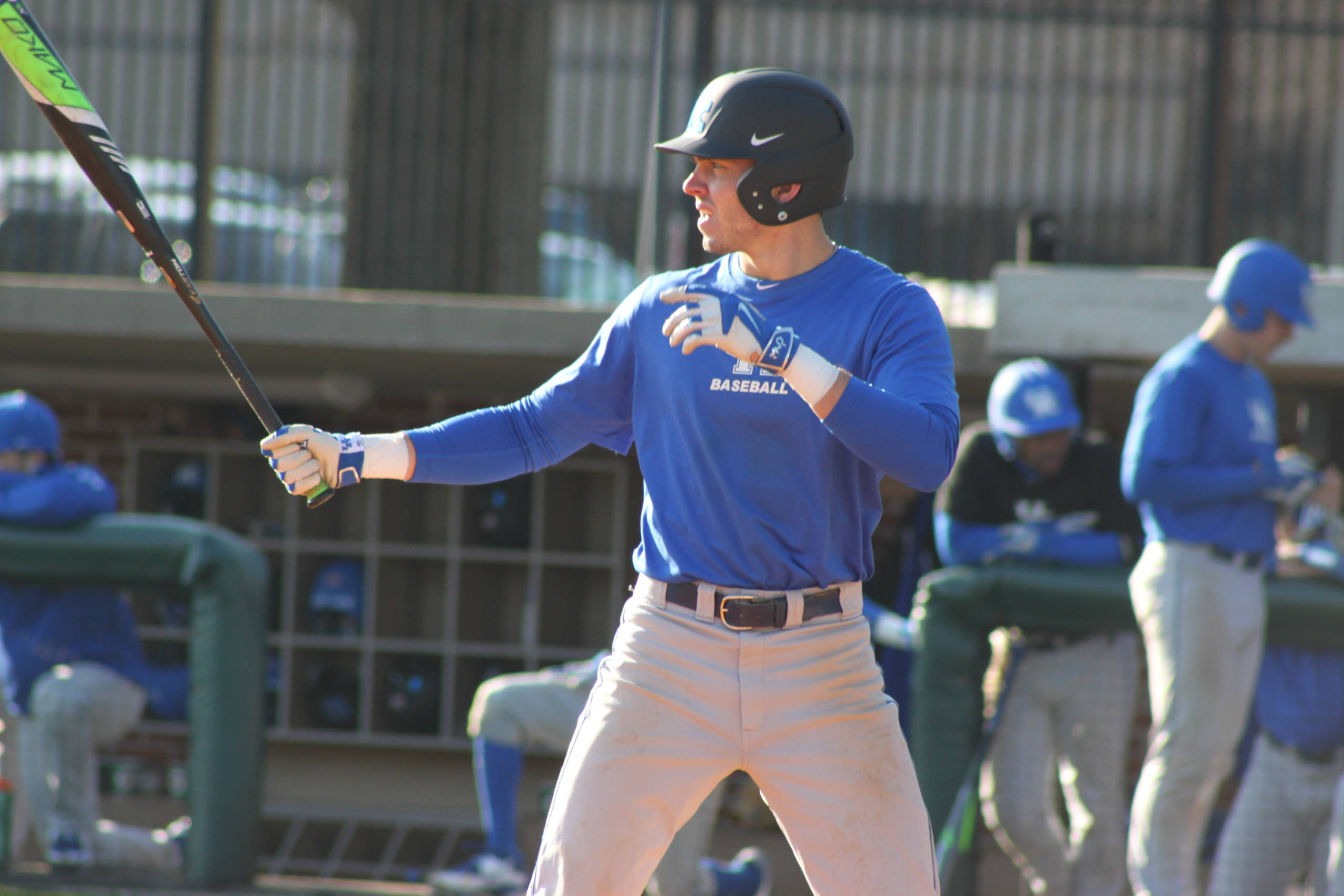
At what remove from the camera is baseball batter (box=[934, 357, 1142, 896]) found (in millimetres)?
5027

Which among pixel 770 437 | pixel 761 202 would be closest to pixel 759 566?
pixel 770 437

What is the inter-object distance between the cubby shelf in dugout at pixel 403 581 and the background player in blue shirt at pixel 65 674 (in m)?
2.53

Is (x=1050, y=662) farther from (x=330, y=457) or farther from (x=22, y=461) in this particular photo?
(x=22, y=461)

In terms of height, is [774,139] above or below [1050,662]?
above

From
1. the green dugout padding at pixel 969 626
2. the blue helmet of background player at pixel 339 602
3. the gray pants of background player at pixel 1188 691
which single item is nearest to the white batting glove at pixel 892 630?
the green dugout padding at pixel 969 626

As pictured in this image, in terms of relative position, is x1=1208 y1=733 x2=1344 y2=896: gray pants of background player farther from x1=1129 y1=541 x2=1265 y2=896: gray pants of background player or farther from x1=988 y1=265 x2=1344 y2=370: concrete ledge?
x1=988 y1=265 x2=1344 y2=370: concrete ledge

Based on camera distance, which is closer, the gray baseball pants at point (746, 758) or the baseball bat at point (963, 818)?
the gray baseball pants at point (746, 758)

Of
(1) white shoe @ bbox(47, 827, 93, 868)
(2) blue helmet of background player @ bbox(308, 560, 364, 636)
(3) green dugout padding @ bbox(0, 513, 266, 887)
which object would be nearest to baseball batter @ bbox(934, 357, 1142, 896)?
(3) green dugout padding @ bbox(0, 513, 266, 887)

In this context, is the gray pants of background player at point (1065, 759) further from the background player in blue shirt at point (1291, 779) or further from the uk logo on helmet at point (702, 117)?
the uk logo on helmet at point (702, 117)

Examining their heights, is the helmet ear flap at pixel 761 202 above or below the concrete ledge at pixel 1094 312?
below

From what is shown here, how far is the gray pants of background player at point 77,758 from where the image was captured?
5.34m

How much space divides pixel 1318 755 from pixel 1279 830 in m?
0.26

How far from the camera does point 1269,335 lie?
4.76 metres

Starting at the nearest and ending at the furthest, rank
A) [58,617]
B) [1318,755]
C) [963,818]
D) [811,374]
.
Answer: [811,374], [1318,755], [963,818], [58,617]
